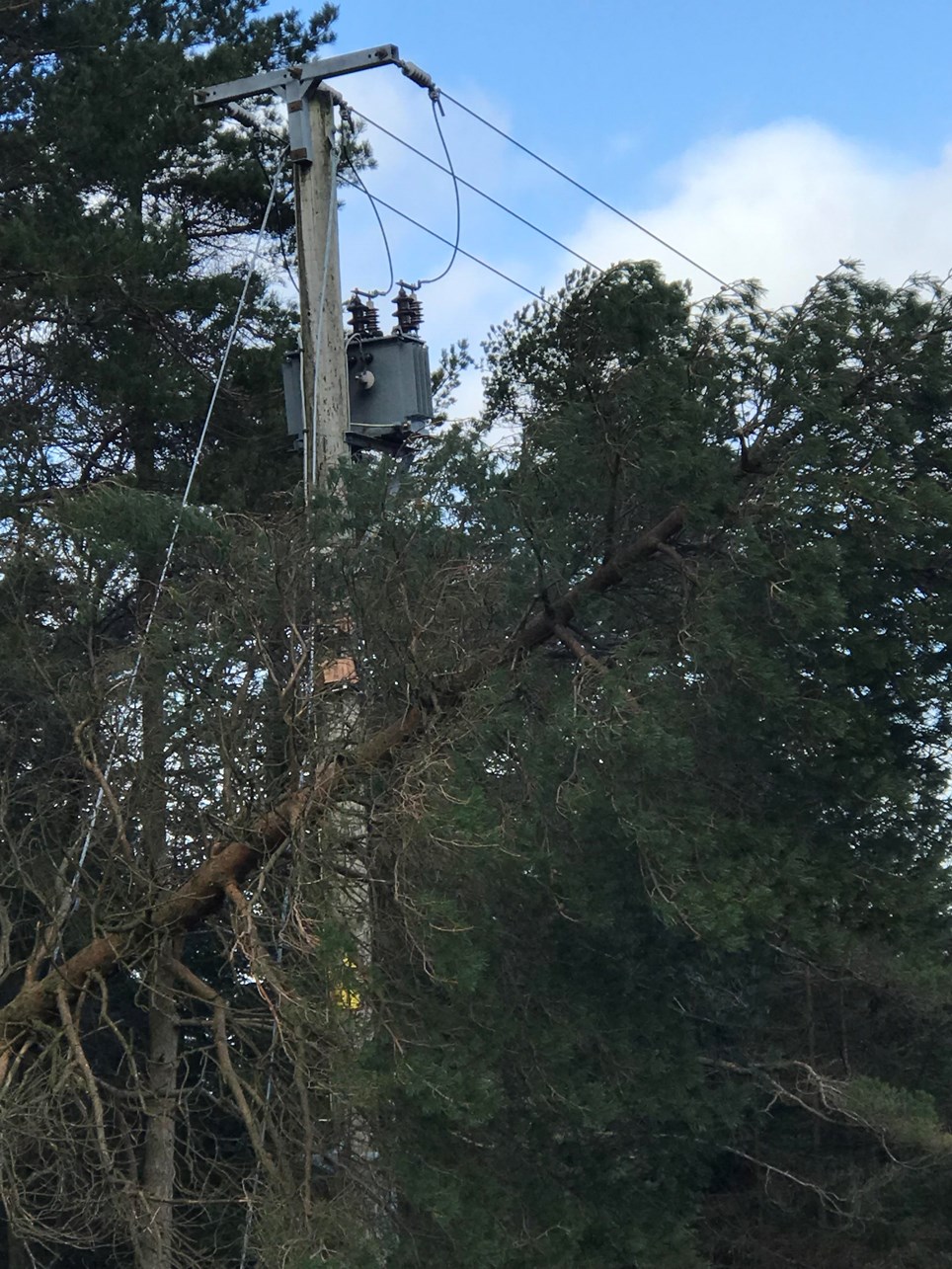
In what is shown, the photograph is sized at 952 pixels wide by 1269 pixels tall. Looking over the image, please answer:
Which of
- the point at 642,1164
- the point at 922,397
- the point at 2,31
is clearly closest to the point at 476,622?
the point at 922,397

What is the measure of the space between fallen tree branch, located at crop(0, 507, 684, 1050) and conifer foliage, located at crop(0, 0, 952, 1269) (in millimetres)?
20

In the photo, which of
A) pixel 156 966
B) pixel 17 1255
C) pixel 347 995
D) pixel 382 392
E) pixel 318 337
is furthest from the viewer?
pixel 17 1255

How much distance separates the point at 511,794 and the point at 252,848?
1.22m

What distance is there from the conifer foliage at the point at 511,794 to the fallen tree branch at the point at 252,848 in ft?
0.06

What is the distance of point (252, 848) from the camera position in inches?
283

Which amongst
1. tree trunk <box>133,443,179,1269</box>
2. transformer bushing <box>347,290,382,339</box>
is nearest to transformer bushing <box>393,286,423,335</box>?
transformer bushing <box>347,290,382,339</box>

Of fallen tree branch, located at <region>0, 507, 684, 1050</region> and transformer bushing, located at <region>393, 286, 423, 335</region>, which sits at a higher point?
transformer bushing, located at <region>393, 286, 423, 335</region>

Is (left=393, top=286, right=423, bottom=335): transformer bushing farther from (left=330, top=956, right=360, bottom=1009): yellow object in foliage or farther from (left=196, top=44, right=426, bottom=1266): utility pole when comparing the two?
(left=330, top=956, right=360, bottom=1009): yellow object in foliage

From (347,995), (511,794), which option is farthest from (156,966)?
(511,794)

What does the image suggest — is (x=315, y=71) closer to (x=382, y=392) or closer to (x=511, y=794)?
(x=382, y=392)

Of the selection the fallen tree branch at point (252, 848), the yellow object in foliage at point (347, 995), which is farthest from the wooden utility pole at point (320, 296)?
the yellow object in foliage at point (347, 995)

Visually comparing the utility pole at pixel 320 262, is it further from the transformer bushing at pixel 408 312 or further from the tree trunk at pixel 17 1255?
the tree trunk at pixel 17 1255

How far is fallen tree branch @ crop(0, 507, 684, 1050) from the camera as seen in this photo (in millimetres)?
6992

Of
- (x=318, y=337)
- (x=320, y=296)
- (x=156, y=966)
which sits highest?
(x=320, y=296)
